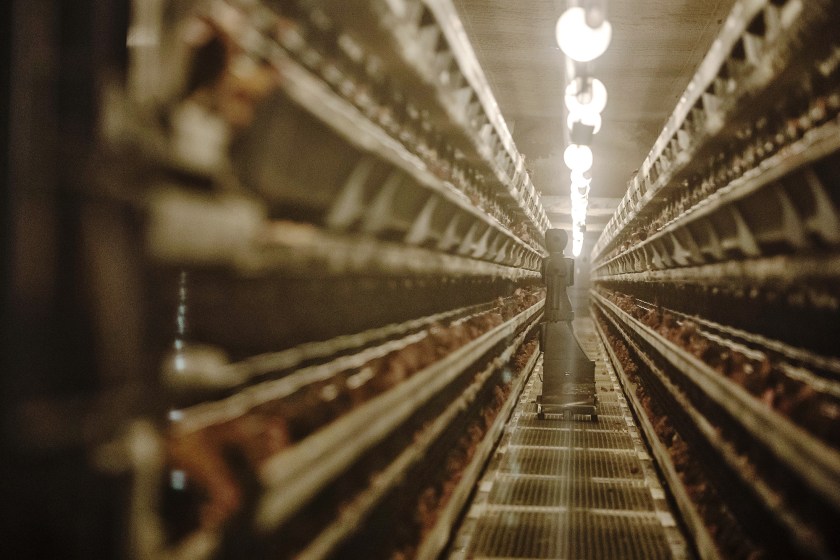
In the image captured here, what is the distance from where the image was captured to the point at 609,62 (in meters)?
9.60

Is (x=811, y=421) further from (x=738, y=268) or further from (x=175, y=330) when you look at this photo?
(x=175, y=330)

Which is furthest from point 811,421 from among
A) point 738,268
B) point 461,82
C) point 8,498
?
point 461,82

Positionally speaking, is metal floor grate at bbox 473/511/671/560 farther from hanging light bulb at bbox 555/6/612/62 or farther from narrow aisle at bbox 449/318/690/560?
hanging light bulb at bbox 555/6/612/62

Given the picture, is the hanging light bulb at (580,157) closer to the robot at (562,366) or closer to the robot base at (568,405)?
the robot at (562,366)

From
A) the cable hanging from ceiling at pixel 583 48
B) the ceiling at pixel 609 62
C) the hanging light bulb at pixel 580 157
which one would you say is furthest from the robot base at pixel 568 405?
the ceiling at pixel 609 62

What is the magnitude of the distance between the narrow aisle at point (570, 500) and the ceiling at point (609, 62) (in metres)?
4.47

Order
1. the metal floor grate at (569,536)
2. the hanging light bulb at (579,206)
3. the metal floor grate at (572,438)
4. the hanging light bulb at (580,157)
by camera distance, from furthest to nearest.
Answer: the hanging light bulb at (579,206) → the hanging light bulb at (580,157) → the metal floor grate at (572,438) → the metal floor grate at (569,536)

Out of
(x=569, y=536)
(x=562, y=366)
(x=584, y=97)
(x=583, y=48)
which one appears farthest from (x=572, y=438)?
(x=583, y=48)

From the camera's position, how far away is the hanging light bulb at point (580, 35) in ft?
13.6

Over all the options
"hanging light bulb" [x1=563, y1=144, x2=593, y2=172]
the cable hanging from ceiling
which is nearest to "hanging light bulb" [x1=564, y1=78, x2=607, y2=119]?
the cable hanging from ceiling

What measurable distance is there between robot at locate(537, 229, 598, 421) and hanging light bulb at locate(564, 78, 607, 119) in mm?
1856

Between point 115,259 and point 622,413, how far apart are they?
679cm

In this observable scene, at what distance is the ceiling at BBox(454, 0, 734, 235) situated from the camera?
7.74 m

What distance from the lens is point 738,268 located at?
10.2 feet
